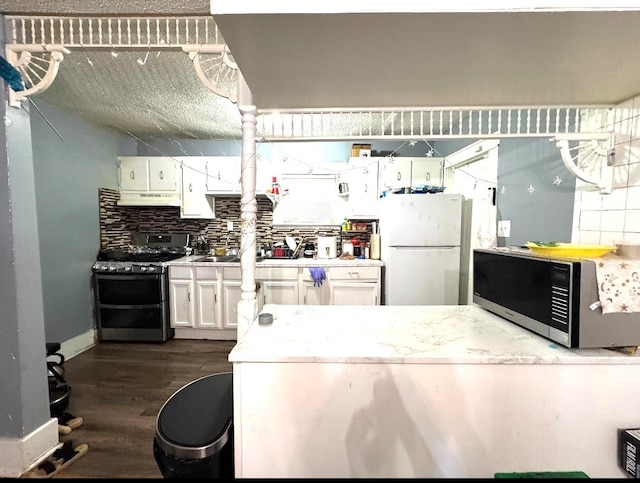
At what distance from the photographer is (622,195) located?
1321 mm

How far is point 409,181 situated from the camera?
322cm

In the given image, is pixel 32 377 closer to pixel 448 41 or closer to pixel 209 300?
pixel 209 300

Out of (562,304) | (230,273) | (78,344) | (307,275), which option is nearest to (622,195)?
(562,304)

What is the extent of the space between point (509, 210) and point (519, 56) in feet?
4.72

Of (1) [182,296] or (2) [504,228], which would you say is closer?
(2) [504,228]

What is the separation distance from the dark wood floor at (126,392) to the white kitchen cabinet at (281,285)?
71 cm

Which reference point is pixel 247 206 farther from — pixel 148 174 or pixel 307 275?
pixel 148 174

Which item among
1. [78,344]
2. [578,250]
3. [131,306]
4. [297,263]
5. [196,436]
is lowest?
[78,344]

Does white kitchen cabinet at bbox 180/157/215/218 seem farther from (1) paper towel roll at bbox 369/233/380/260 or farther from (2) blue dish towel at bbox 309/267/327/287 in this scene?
(1) paper towel roll at bbox 369/233/380/260

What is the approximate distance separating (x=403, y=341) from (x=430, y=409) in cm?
23

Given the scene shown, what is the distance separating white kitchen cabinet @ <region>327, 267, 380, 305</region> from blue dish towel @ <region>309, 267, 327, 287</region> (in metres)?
0.09

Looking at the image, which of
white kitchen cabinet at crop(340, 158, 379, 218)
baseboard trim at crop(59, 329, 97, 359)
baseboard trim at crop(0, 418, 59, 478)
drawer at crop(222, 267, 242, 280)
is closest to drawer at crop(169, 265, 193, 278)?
drawer at crop(222, 267, 242, 280)

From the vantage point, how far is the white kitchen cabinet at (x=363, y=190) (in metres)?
3.22

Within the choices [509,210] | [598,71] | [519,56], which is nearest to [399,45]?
[519,56]
